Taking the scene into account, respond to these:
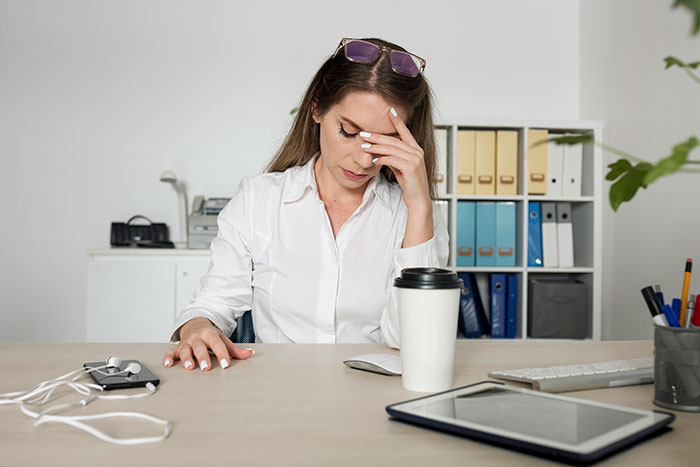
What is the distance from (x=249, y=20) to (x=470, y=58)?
47.0 inches

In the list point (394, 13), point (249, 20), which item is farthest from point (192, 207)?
point (394, 13)

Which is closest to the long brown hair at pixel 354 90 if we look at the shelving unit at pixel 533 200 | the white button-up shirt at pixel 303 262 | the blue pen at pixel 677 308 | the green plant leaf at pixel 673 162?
the white button-up shirt at pixel 303 262

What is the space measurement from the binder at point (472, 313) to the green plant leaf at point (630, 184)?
8.60 ft

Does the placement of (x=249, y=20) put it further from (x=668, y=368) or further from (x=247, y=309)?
(x=668, y=368)

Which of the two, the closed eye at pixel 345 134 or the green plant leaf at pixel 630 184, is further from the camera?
the closed eye at pixel 345 134

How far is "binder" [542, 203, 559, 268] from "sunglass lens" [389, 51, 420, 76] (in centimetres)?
195

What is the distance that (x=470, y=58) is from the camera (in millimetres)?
3420

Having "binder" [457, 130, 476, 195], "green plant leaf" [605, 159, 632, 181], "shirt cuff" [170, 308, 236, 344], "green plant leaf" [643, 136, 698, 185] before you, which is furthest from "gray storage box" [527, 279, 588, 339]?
"green plant leaf" [643, 136, 698, 185]

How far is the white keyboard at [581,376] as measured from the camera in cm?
82

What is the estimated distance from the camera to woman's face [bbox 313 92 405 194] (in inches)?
54.6

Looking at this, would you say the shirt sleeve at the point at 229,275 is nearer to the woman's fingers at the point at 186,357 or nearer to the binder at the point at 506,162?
the woman's fingers at the point at 186,357

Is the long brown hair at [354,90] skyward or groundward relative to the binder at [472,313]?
skyward

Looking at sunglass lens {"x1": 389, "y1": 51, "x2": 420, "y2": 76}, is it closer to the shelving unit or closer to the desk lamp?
the shelving unit

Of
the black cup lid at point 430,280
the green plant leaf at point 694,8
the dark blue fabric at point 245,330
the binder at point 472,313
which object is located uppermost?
the green plant leaf at point 694,8
